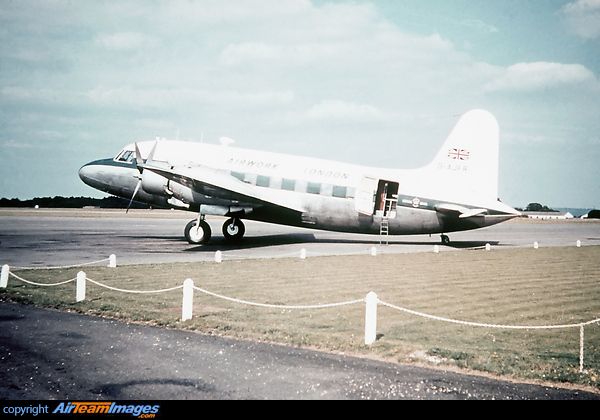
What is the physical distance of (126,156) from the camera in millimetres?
29109

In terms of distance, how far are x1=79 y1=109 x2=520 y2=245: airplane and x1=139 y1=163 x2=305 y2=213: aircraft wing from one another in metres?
0.08

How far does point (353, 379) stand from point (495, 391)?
219 cm

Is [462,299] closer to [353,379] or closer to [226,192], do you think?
[353,379]

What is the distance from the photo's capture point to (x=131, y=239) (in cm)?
3073

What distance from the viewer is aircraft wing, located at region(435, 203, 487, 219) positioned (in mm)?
25622

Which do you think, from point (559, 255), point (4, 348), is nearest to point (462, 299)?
point (4, 348)

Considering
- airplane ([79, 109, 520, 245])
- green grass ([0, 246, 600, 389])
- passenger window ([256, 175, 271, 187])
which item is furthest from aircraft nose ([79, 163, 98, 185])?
green grass ([0, 246, 600, 389])

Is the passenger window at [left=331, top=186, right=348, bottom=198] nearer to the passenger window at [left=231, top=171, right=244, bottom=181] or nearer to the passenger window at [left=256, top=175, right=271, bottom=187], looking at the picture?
the passenger window at [left=256, top=175, right=271, bottom=187]

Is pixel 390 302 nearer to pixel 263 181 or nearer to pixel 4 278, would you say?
pixel 4 278

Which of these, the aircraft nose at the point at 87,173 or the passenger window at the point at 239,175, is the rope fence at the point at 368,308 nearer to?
the passenger window at the point at 239,175

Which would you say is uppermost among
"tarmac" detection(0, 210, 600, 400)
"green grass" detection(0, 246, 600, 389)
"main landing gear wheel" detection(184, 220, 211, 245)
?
"main landing gear wheel" detection(184, 220, 211, 245)

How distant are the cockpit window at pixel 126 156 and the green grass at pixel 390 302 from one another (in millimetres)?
12045

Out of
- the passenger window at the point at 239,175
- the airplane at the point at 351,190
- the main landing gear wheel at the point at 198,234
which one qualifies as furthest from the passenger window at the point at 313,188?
the main landing gear wheel at the point at 198,234
